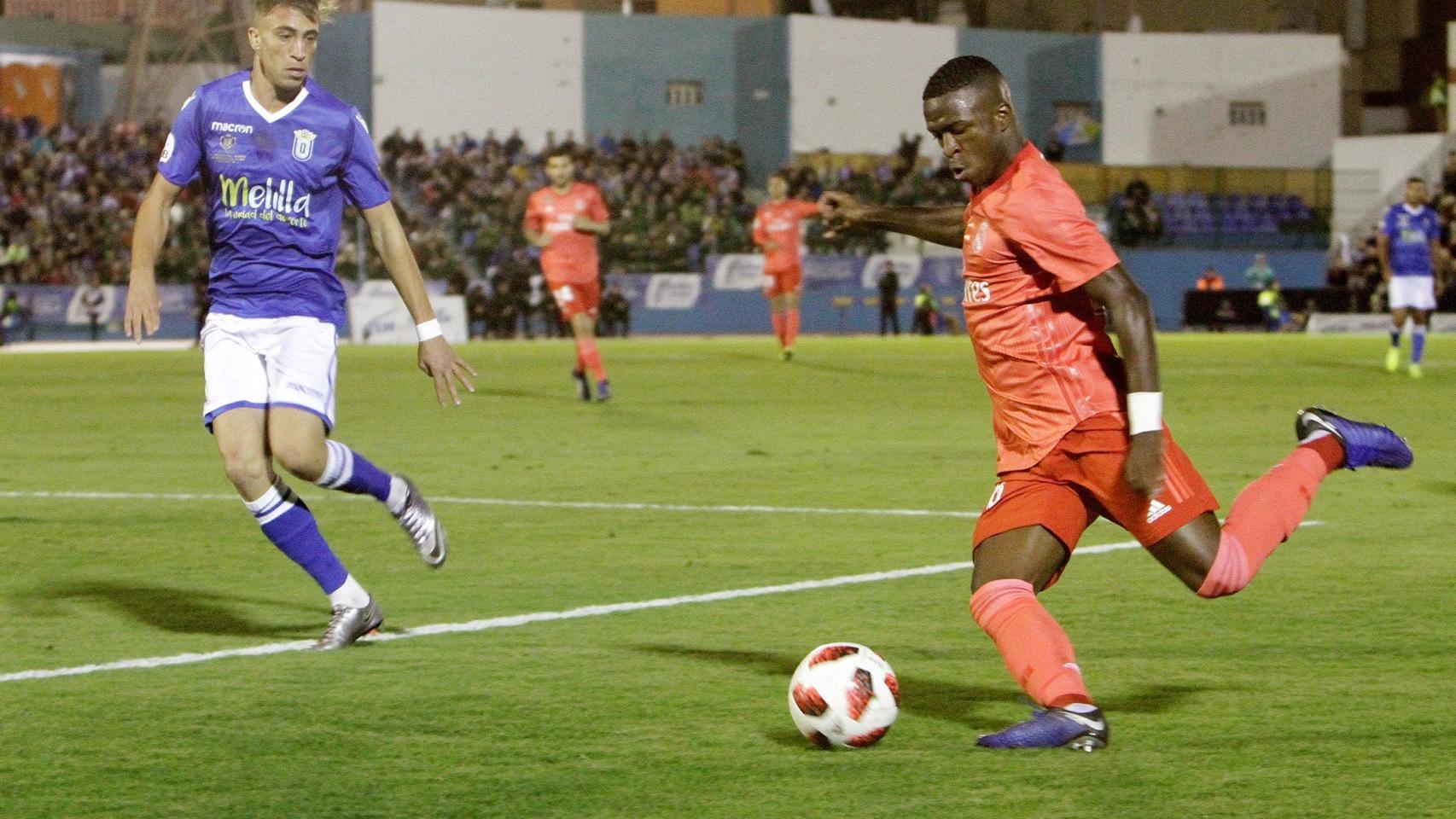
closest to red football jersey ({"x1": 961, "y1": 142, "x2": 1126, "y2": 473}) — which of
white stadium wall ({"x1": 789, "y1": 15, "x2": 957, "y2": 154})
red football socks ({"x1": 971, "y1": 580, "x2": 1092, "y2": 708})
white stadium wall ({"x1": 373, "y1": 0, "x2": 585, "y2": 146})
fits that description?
red football socks ({"x1": 971, "y1": 580, "x2": 1092, "y2": 708})

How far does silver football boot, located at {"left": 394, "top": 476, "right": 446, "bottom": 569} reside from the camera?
6906mm

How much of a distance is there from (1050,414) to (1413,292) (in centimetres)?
2004

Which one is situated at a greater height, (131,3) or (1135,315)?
(131,3)

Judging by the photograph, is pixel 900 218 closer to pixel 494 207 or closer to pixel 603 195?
pixel 494 207

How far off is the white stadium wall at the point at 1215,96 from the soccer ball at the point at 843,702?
167 ft

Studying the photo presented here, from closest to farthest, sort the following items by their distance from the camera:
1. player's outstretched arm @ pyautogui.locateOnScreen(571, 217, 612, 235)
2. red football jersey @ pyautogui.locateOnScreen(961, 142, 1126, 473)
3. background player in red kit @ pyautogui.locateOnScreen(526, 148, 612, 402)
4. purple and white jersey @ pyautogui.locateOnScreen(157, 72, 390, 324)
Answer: red football jersey @ pyautogui.locateOnScreen(961, 142, 1126, 473), purple and white jersey @ pyautogui.locateOnScreen(157, 72, 390, 324), player's outstretched arm @ pyautogui.locateOnScreen(571, 217, 612, 235), background player in red kit @ pyautogui.locateOnScreen(526, 148, 612, 402)

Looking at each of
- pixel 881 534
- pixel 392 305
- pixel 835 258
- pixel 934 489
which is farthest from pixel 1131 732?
pixel 835 258

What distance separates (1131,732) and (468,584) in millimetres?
3431

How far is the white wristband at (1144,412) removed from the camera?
4.74m

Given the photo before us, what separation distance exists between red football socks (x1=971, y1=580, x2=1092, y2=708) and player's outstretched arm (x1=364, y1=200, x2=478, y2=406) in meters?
2.40

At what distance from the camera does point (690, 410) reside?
17641 millimetres

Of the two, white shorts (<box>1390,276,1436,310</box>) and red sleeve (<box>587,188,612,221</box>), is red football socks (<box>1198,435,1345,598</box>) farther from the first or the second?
white shorts (<box>1390,276,1436,310</box>)

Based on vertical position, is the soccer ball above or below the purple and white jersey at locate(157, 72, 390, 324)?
below

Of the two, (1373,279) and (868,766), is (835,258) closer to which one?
(1373,279)
